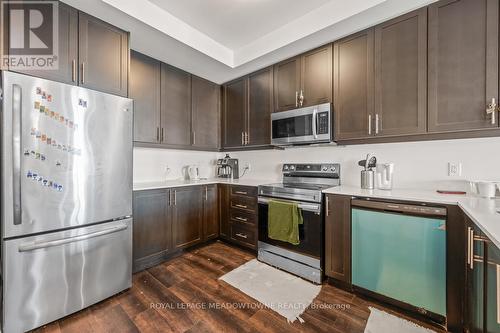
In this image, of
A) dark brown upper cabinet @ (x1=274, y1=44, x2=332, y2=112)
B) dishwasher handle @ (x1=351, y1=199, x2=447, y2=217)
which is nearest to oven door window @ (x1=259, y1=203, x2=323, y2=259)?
dishwasher handle @ (x1=351, y1=199, x2=447, y2=217)

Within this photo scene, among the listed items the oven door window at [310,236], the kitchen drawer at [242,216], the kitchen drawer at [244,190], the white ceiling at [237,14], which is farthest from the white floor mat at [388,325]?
the white ceiling at [237,14]

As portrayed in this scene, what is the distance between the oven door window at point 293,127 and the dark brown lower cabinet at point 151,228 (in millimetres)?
1562

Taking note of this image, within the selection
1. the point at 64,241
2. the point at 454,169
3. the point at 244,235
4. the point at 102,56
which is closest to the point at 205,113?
the point at 102,56

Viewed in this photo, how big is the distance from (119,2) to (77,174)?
1484mm

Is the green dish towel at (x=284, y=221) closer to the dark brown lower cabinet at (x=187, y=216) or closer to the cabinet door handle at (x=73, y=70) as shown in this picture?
the dark brown lower cabinet at (x=187, y=216)

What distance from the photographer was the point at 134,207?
221cm

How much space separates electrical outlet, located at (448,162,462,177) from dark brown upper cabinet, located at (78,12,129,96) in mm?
3141

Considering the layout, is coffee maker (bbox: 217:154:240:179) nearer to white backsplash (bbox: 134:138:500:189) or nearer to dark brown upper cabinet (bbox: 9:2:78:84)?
white backsplash (bbox: 134:138:500:189)

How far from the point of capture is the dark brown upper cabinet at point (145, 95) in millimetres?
2512

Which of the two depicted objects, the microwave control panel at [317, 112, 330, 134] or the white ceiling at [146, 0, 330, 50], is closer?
the white ceiling at [146, 0, 330, 50]

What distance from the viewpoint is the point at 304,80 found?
253 cm

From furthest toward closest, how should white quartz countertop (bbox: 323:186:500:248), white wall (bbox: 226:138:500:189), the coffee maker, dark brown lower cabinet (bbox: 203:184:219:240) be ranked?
the coffee maker, dark brown lower cabinet (bbox: 203:184:219:240), white wall (bbox: 226:138:500:189), white quartz countertop (bbox: 323:186:500:248)

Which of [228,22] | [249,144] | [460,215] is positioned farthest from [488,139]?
[228,22]

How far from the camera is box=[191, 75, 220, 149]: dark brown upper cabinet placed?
A: 10.5 feet
